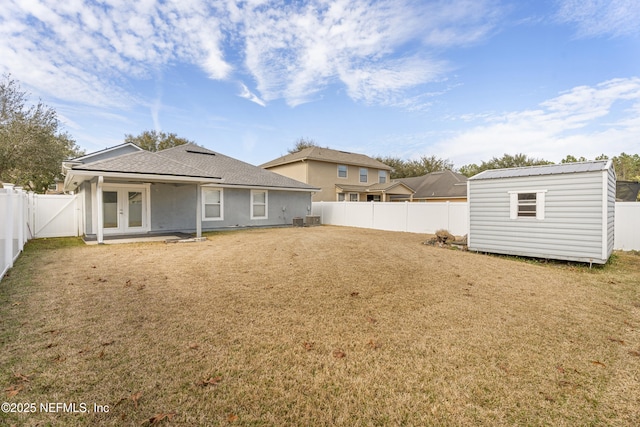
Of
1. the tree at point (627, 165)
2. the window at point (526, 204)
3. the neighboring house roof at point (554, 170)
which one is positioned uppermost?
the tree at point (627, 165)

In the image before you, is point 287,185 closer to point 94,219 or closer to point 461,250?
point 94,219

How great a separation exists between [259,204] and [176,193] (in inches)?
178

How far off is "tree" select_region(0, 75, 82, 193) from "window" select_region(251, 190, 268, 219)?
47.9ft

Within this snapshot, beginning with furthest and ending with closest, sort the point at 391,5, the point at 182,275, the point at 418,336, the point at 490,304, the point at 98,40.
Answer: the point at 98,40, the point at 391,5, the point at 182,275, the point at 490,304, the point at 418,336

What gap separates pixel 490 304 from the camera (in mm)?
4746

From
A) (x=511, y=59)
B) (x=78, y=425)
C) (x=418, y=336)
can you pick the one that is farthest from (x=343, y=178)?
(x=78, y=425)

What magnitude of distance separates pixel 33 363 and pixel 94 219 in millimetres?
11721

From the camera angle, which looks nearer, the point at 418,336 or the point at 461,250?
the point at 418,336

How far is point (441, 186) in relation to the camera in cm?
2873

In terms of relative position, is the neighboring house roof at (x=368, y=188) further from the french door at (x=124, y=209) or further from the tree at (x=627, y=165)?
the tree at (x=627, y=165)

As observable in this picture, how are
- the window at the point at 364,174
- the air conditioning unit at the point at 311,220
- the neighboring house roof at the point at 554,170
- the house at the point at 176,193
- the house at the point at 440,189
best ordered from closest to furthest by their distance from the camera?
the neighboring house roof at the point at 554,170 < the house at the point at 176,193 < the air conditioning unit at the point at 311,220 < the house at the point at 440,189 < the window at the point at 364,174

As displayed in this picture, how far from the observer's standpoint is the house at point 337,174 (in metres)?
23.9

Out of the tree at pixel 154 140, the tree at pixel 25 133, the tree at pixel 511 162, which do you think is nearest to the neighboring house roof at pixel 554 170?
the tree at pixel 25 133

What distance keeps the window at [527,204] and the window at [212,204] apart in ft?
42.5
